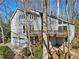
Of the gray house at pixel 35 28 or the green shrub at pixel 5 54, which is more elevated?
the gray house at pixel 35 28

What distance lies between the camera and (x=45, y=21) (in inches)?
264

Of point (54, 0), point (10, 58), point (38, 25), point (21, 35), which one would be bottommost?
point (10, 58)

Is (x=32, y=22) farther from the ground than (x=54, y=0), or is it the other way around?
(x=54, y=0)

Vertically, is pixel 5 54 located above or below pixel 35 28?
below

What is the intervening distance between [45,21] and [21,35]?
18721 millimetres

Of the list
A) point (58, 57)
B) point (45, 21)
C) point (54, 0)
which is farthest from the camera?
point (54, 0)

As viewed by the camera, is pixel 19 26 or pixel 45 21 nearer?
pixel 45 21

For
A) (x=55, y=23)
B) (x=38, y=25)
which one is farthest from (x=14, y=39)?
(x=55, y=23)

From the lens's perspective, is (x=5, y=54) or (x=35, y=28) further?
(x=35, y=28)

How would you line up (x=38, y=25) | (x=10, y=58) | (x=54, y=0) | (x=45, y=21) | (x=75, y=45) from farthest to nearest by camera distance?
(x=38, y=25) → (x=75, y=45) → (x=54, y=0) → (x=10, y=58) → (x=45, y=21)

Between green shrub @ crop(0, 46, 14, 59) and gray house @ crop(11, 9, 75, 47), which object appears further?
gray house @ crop(11, 9, 75, 47)

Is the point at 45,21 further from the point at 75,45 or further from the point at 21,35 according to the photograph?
the point at 21,35

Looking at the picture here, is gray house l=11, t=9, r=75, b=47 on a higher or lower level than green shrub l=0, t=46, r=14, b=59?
higher

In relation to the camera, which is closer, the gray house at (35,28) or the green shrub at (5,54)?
the green shrub at (5,54)
